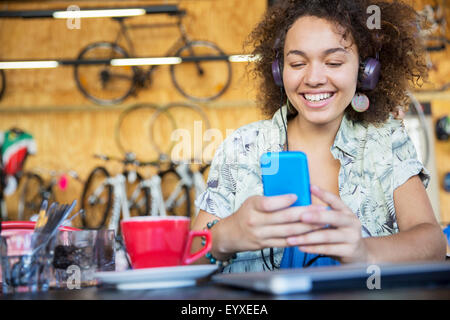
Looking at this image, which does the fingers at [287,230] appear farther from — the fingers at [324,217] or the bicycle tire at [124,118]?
the bicycle tire at [124,118]

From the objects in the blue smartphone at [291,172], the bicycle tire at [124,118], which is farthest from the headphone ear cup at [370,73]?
the bicycle tire at [124,118]

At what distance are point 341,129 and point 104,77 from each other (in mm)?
4851

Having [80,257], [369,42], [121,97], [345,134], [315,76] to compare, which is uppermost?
[121,97]

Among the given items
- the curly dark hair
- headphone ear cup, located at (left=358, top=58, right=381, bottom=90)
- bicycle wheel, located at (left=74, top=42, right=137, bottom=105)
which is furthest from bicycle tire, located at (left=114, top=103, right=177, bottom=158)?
headphone ear cup, located at (left=358, top=58, right=381, bottom=90)

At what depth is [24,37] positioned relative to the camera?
20.0 ft

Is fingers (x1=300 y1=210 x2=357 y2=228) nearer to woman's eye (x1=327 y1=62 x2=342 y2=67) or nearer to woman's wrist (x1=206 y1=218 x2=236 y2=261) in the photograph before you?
woman's wrist (x1=206 y1=218 x2=236 y2=261)

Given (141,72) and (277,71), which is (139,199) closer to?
(141,72)

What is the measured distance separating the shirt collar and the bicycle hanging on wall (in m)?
4.53

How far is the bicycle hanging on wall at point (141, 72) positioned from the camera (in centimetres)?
590

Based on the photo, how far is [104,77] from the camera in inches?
230

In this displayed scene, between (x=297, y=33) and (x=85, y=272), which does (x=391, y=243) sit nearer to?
(x=85, y=272)

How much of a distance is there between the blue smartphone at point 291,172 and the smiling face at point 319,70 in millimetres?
487

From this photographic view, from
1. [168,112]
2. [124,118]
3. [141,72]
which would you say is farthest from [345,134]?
[124,118]
